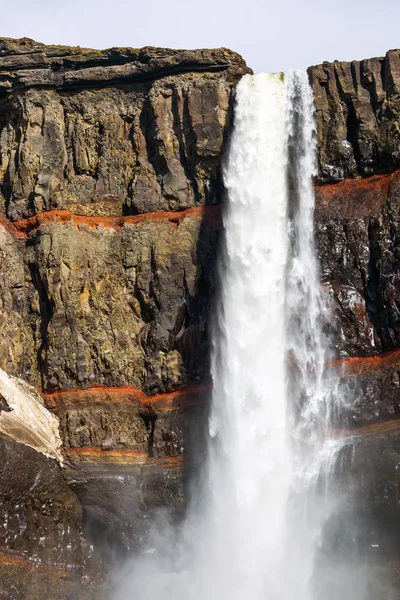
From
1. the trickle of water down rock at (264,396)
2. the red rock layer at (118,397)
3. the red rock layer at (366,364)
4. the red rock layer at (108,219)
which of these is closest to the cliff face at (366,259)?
the red rock layer at (366,364)

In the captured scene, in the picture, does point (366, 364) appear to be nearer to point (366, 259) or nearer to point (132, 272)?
point (366, 259)

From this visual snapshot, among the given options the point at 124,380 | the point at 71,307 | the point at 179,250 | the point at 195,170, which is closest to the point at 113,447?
the point at 124,380

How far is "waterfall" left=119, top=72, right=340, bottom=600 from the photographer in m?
32.8

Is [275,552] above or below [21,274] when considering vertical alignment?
below

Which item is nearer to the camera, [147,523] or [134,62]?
[147,523]

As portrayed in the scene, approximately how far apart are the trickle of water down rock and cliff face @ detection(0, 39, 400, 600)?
0.74 m

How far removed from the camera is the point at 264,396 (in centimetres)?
3534

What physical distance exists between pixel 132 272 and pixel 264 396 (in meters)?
7.39

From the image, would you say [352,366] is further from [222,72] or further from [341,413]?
[222,72]

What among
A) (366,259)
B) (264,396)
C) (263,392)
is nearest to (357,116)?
(366,259)

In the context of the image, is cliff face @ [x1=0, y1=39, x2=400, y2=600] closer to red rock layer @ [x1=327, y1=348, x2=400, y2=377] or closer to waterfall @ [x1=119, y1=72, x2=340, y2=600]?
red rock layer @ [x1=327, y1=348, x2=400, y2=377]

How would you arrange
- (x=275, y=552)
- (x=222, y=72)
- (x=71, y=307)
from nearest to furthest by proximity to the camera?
(x=275, y=552) → (x=71, y=307) → (x=222, y=72)

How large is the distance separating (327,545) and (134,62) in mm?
20849

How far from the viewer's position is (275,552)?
32594 mm
